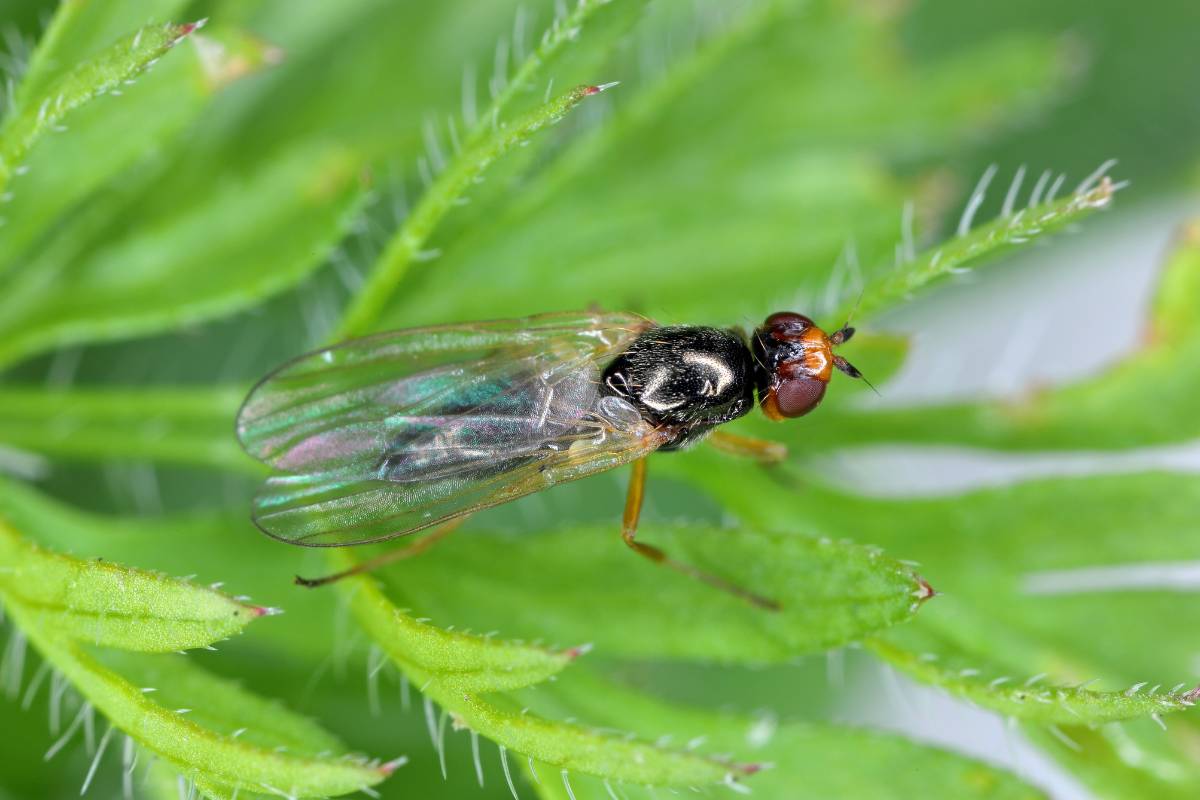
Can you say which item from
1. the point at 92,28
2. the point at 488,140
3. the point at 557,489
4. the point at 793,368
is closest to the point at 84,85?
the point at 92,28

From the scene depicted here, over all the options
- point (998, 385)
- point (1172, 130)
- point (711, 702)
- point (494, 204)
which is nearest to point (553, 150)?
point (494, 204)

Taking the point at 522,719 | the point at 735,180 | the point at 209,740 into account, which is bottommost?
the point at 209,740

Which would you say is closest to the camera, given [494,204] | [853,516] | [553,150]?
[494,204]

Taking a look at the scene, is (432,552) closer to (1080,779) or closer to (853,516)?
(853,516)

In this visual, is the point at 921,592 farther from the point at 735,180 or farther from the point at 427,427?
the point at 735,180

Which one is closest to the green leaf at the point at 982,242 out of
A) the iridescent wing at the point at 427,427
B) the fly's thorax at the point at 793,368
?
the fly's thorax at the point at 793,368

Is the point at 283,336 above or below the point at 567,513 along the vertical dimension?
above
